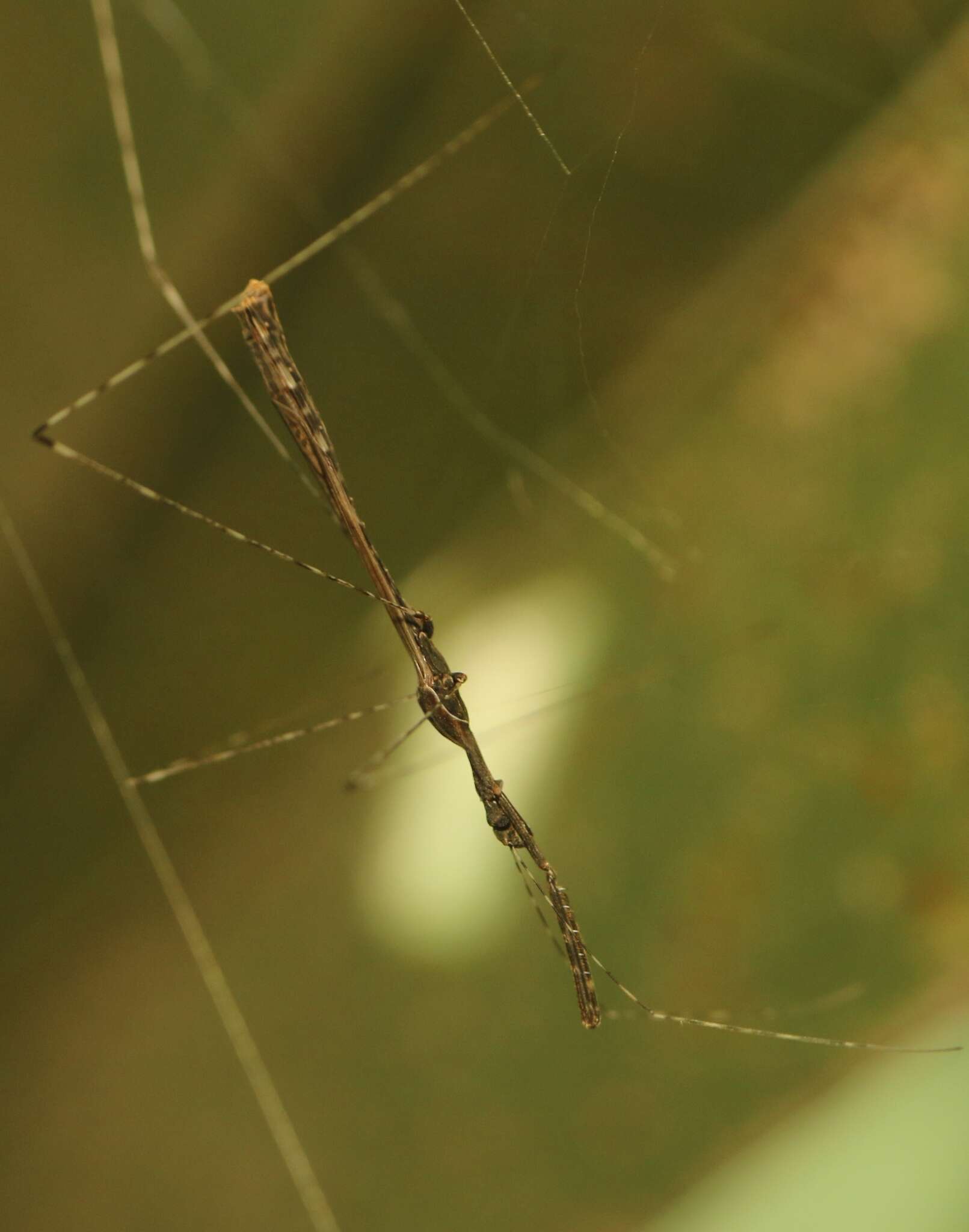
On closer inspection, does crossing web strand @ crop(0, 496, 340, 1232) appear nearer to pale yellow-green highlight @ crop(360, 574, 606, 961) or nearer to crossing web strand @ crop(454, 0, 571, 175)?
pale yellow-green highlight @ crop(360, 574, 606, 961)

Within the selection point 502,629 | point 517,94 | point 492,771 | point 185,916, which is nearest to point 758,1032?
point 492,771

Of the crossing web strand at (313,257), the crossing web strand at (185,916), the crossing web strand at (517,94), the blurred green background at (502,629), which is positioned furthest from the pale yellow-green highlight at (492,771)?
the crossing web strand at (517,94)

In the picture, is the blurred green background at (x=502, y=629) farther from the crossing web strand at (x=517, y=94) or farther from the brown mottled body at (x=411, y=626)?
the brown mottled body at (x=411, y=626)

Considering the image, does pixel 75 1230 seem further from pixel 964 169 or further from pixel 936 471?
pixel 964 169

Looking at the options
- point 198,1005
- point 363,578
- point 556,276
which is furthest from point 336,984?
point 556,276

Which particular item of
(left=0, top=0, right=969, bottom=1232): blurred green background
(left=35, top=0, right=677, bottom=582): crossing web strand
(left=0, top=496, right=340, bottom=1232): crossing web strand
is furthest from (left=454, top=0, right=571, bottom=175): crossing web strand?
(left=0, top=496, right=340, bottom=1232): crossing web strand
